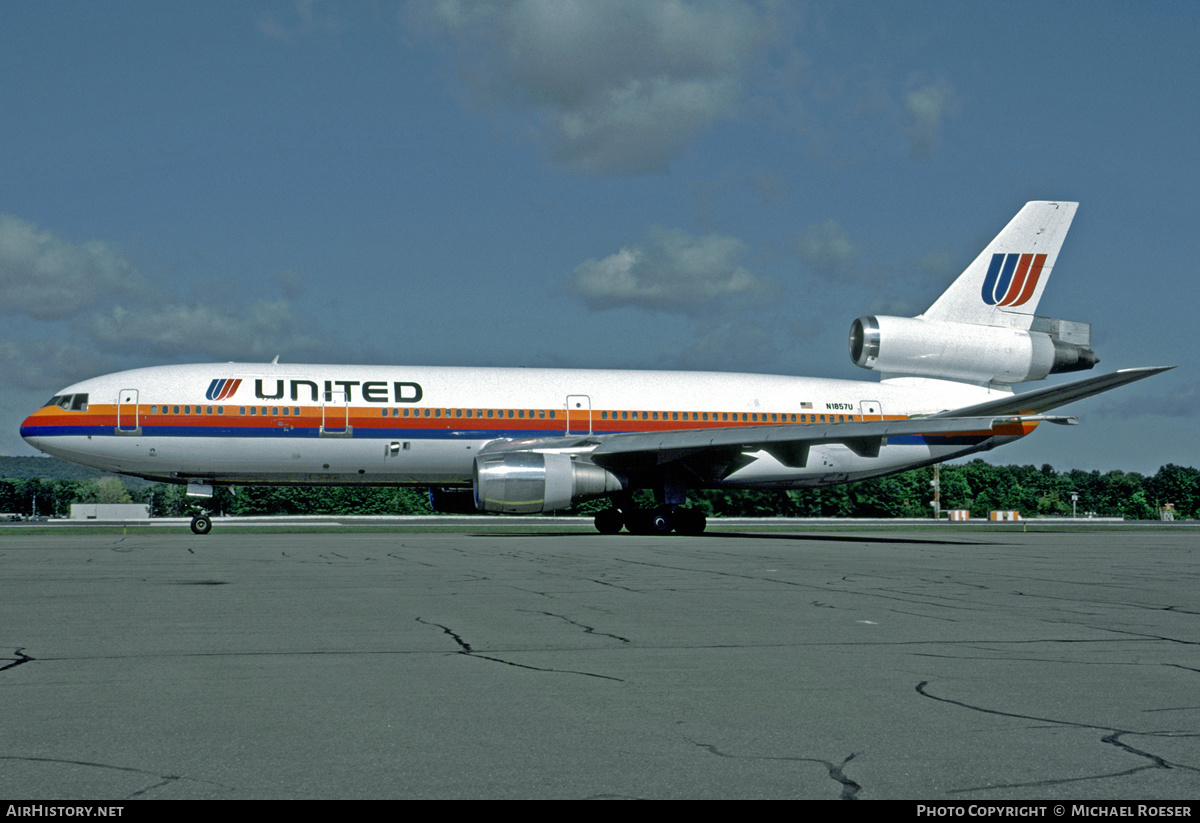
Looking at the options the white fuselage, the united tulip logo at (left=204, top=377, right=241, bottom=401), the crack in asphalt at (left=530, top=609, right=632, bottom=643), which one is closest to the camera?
the crack in asphalt at (left=530, top=609, right=632, bottom=643)

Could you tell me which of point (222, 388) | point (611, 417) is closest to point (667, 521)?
point (611, 417)

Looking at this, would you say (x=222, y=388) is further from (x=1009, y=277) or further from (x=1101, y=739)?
(x=1101, y=739)

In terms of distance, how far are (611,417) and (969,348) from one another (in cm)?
1073

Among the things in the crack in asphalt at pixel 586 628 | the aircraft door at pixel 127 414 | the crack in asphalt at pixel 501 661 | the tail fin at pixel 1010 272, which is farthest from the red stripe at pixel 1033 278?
the crack in asphalt at pixel 501 661

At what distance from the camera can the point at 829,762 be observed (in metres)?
4.69

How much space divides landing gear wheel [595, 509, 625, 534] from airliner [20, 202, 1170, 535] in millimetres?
58

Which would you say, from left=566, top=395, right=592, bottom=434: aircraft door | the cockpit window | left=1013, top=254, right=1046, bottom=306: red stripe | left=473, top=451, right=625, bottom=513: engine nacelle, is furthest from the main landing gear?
the cockpit window

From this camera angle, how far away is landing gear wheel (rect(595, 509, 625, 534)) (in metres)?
30.7

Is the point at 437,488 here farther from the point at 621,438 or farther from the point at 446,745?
the point at 446,745

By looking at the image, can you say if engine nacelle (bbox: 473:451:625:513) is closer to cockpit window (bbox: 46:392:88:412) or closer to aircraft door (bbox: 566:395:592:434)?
aircraft door (bbox: 566:395:592:434)

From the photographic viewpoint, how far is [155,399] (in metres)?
27.5

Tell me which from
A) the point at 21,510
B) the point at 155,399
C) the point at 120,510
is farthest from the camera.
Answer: the point at 21,510
